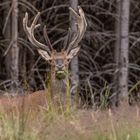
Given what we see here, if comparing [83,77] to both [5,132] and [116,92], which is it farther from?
[5,132]

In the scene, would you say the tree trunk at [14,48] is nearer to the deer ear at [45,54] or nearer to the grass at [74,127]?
the deer ear at [45,54]

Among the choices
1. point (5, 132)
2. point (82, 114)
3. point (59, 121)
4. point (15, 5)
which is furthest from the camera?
point (15, 5)

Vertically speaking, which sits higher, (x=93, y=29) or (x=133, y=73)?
(x=93, y=29)

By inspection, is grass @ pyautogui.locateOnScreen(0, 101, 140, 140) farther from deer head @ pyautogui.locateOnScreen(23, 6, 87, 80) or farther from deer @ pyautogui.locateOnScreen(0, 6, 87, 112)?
deer head @ pyautogui.locateOnScreen(23, 6, 87, 80)

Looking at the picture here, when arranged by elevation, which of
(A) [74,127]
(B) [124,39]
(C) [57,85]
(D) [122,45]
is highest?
(B) [124,39]

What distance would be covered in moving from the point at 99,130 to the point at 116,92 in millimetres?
7020

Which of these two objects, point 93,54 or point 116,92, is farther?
point 93,54

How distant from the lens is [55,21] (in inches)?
625

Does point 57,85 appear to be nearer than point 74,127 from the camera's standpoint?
No

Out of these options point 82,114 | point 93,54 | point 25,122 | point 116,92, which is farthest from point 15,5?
point 25,122

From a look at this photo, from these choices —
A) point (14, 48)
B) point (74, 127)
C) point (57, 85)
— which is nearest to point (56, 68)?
point (57, 85)

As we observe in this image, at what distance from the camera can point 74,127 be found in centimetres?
622

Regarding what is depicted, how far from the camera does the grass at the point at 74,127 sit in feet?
19.8

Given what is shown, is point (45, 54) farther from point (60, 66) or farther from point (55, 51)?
point (60, 66)
